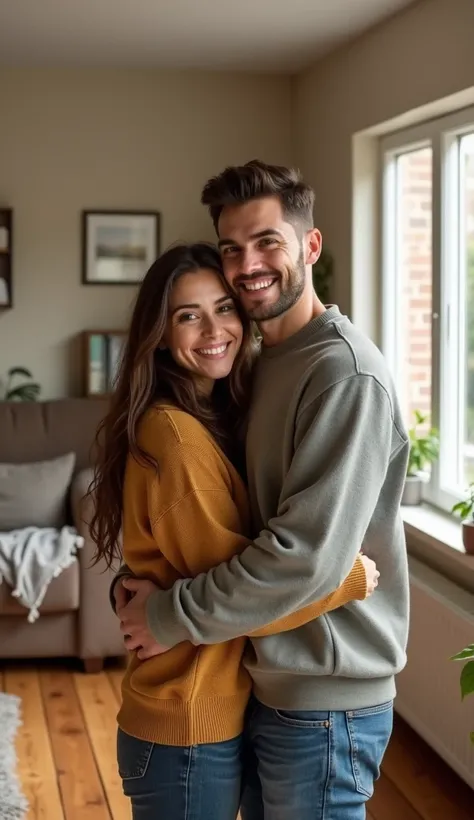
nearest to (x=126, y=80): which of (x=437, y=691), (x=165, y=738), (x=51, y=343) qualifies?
(x=51, y=343)

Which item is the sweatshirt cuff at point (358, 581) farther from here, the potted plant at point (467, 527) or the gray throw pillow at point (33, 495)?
the gray throw pillow at point (33, 495)

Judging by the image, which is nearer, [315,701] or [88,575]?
[315,701]

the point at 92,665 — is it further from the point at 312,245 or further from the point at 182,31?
the point at 312,245

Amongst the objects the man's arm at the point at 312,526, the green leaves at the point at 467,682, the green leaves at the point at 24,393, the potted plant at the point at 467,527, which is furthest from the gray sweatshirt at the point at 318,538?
the green leaves at the point at 24,393

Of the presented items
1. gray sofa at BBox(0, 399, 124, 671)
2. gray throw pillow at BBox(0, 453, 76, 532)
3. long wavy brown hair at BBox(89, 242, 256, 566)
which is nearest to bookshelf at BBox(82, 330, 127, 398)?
gray sofa at BBox(0, 399, 124, 671)

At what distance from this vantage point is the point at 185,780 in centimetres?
159

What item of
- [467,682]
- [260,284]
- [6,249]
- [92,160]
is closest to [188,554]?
[260,284]

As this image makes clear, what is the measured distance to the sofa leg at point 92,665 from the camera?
13.6ft

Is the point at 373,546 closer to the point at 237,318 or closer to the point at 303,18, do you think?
the point at 237,318

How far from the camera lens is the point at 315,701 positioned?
158cm

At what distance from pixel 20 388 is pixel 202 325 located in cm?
347

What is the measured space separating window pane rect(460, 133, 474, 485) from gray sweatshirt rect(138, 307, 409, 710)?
85.2 inches

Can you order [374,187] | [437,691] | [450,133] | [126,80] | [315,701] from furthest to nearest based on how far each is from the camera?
[126,80] < [374,187] < [450,133] < [437,691] < [315,701]

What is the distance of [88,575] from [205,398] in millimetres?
2435
